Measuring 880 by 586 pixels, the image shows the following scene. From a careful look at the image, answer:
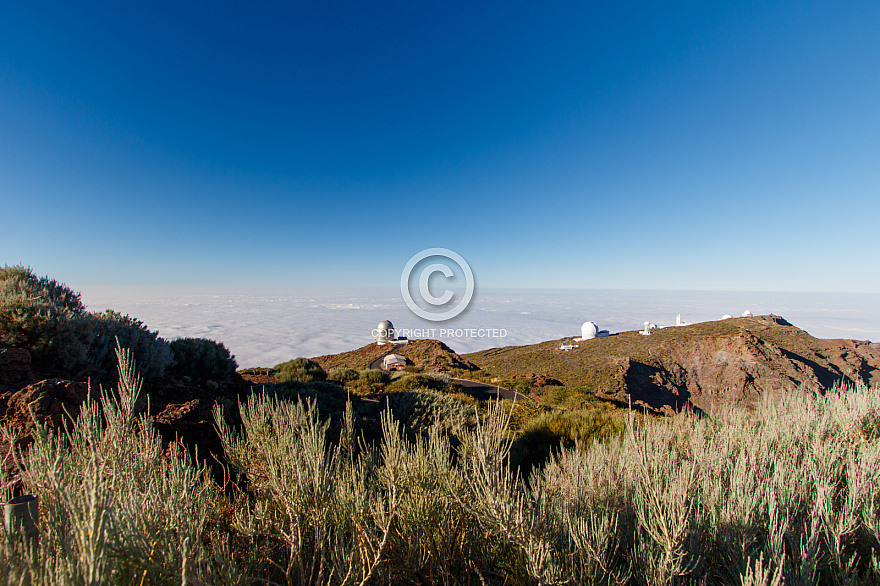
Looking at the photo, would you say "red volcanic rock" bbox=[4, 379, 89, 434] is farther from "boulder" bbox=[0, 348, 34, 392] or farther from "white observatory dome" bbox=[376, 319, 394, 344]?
"white observatory dome" bbox=[376, 319, 394, 344]

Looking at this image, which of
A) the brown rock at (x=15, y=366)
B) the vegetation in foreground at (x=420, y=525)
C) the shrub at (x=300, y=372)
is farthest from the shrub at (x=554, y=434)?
the brown rock at (x=15, y=366)

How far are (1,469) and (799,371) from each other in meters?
36.1

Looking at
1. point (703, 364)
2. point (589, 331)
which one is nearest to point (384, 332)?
point (589, 331)

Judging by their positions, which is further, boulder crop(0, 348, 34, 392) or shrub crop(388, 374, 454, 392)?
shrub crop(388, 374, 454, 392)

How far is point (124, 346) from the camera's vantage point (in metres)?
5.74

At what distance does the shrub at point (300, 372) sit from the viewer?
10.5 meters

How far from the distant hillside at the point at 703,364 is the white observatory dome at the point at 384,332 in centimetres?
998

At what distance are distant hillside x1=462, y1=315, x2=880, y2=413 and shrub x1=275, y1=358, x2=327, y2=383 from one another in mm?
12712

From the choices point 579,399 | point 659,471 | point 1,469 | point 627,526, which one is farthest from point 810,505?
point 579,399

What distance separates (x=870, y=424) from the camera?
14.1 feet

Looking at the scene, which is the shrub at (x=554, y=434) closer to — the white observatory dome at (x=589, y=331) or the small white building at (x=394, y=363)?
the small white building at (x=394, y=363)

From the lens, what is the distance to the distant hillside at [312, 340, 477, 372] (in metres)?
22.5

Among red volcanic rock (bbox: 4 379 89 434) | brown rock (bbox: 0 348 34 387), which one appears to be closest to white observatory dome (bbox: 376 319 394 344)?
brown rock (bbox: 0 348 34 387)

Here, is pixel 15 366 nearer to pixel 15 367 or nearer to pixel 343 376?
pixel 15 367
